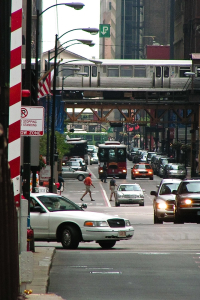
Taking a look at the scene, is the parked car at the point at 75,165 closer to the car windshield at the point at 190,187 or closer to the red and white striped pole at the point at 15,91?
the car windshield at the point at 190,187

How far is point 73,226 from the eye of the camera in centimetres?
1708

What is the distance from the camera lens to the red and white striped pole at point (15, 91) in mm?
8242

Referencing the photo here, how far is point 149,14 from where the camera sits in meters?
188

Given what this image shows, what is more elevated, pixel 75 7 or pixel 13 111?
pixel 75 7

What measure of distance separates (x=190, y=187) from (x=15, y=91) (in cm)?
1609

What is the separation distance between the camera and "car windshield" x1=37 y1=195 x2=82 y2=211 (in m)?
17.6

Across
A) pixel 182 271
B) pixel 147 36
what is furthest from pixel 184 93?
pixel 147 36

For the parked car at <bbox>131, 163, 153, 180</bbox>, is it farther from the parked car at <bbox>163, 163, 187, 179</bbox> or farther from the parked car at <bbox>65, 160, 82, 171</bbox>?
the parked car at <bbox>65, 160, 82, 171</bbox>

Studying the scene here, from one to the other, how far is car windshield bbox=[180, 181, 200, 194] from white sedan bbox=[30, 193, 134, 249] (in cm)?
650

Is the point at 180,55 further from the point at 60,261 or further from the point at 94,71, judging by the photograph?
the point at 60,261

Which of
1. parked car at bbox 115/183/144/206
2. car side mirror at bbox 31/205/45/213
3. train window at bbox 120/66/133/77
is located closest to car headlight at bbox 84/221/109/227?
car side mirror at bbox 31/205/45/213

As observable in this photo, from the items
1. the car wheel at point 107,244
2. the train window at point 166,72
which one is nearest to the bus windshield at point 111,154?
the train window at point 166,72

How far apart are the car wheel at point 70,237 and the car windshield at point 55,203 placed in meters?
0.75

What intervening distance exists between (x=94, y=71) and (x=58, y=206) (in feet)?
135
